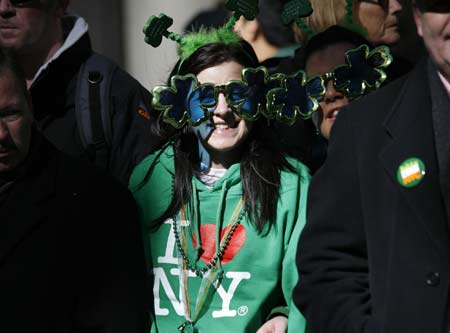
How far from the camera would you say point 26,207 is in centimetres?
352

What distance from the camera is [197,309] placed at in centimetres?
387

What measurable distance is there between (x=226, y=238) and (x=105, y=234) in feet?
1.71

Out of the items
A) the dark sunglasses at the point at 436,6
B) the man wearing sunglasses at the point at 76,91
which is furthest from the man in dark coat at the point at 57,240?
the dark sunglasses at the point at 436,6

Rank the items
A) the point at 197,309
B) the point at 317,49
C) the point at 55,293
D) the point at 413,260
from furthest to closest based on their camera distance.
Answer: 1. the point at 317,49
2. the point at 197,309
3. the point at 55,293
4. the point at 413,260

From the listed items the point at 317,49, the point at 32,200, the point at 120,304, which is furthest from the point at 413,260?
the point at 317,49

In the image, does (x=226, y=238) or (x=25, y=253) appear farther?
(x=226, y=238)

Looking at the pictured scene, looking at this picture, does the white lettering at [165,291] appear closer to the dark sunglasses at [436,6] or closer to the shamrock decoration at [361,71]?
the shamrock decoration at [361,71]

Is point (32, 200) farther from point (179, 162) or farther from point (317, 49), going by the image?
point (317, 49)

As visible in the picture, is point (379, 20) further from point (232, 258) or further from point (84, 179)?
point (84, 179)

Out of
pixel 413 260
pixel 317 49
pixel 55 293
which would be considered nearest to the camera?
pixel 413 260

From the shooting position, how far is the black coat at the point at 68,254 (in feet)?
11.2

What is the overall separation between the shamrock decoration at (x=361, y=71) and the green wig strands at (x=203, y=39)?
43cm

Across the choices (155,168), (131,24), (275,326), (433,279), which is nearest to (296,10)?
(155,168)

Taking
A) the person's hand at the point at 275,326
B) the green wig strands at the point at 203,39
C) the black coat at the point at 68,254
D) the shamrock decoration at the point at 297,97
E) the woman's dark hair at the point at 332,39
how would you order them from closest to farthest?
1. the black coat at the point at 68,254
2. the person's hand at the point at 275,326
3. the shamrock decoration at the point at 297,97
4. the green wig strands at the point at 203,39
5. the woman's dark hair at the point at 332,39
